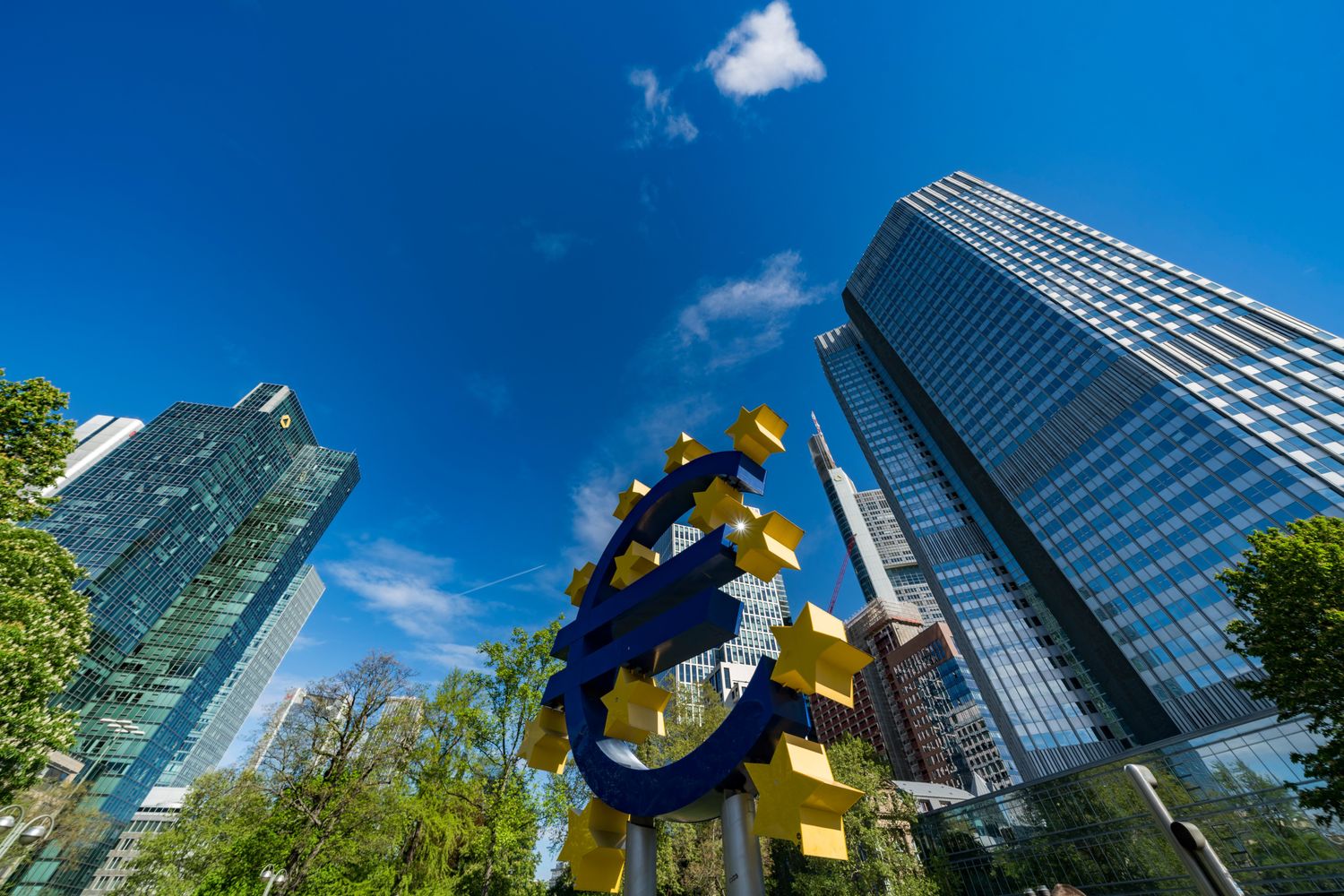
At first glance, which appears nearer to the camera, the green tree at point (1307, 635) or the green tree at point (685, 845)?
the green tree at point (1307, 635)

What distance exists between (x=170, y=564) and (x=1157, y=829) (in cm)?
12437

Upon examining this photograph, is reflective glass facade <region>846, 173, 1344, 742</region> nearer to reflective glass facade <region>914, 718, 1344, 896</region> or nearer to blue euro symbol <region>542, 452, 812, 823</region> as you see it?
reflective glass facade <region>914, 718, 1344, 896</region>

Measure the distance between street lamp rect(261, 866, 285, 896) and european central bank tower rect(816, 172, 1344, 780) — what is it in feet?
142

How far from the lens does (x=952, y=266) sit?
3590 inches

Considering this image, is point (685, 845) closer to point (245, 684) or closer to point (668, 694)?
point (668, 694)

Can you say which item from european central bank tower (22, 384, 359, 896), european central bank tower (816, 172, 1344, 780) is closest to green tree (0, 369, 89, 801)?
european central bank tower (816, 172, 1344, 780)

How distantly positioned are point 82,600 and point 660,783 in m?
21.3

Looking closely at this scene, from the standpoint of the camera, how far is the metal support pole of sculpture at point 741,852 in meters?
5.20

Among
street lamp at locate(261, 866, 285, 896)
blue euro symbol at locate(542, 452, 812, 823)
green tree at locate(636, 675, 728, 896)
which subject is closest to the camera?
blue euro symbol at locate(542, 452, 812, 823)

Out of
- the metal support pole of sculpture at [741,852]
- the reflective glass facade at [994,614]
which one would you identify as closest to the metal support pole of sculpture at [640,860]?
the metal support pole of sculpture at [741,852]

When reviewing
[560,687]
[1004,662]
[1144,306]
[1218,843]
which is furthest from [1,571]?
[1144,306]

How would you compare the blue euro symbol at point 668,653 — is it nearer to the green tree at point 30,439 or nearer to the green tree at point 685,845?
the green tree at point 30,439

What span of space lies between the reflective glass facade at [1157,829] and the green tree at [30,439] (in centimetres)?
4091

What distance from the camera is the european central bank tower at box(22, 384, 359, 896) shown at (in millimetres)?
71625
